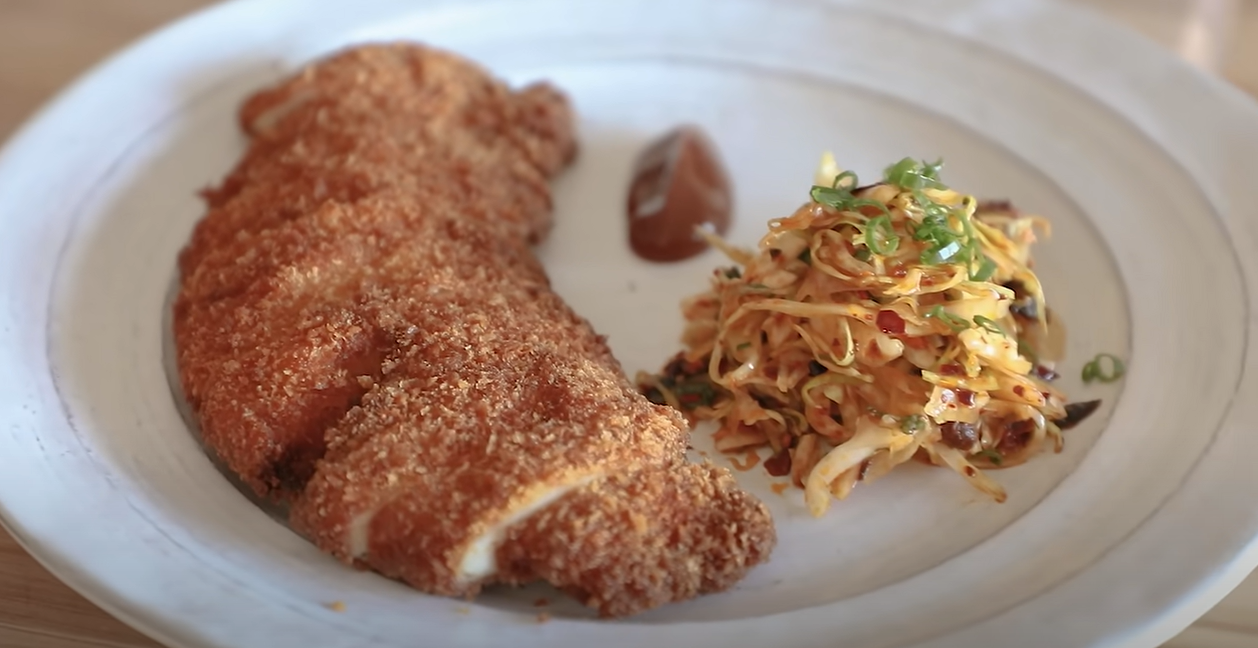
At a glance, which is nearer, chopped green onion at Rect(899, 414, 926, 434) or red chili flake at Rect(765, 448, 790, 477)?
chopped green onion at Rect(899, 414, 926, 434)

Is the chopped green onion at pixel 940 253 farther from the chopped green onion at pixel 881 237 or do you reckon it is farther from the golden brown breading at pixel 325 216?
the golden brown breading at pixel 325 216

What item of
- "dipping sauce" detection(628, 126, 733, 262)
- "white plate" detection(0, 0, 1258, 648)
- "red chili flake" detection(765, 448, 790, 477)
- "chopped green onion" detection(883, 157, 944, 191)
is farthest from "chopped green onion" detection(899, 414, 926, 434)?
"dipping sauce" detection(628, 126, 733, 262)

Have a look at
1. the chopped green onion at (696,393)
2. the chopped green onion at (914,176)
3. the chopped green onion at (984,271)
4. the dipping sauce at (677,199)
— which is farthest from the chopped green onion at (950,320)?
the dipping sauce at (677,199)

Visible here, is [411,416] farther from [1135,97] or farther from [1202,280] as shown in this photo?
[1135,97]

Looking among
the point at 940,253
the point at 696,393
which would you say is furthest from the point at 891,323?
the point at 696,393

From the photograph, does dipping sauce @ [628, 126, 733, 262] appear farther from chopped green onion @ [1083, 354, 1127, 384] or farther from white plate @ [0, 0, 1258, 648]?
chopped green onion @ [1083, 354, 1127, 384]

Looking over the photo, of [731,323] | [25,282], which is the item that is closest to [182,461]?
[25,282]
